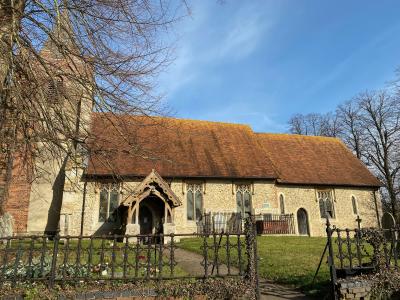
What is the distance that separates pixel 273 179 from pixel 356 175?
23.4 feet

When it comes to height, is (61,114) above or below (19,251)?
→ above

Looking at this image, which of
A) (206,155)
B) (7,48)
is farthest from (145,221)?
(7,48)

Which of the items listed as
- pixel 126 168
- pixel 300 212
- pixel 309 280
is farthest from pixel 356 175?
pixel 309 280

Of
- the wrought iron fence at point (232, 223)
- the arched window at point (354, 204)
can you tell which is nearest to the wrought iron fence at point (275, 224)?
the wrought iron fence at point (232, 223)

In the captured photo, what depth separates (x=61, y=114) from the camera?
6902 mm

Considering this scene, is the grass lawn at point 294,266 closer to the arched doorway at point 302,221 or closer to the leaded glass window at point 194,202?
the leaded glass window at point 194,202

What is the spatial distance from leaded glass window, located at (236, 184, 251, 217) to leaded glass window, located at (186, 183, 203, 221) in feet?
7.73

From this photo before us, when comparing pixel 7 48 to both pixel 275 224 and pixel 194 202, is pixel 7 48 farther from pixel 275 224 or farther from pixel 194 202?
pixel 275 224

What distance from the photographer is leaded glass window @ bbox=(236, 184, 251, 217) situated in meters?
20.7

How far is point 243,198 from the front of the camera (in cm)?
2086

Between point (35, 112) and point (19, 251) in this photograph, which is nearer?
point (19, 251)

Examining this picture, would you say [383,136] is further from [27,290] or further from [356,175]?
[27,290]

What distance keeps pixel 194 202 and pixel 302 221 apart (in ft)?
25.2

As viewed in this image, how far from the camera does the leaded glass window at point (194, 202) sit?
20031 millimetres
